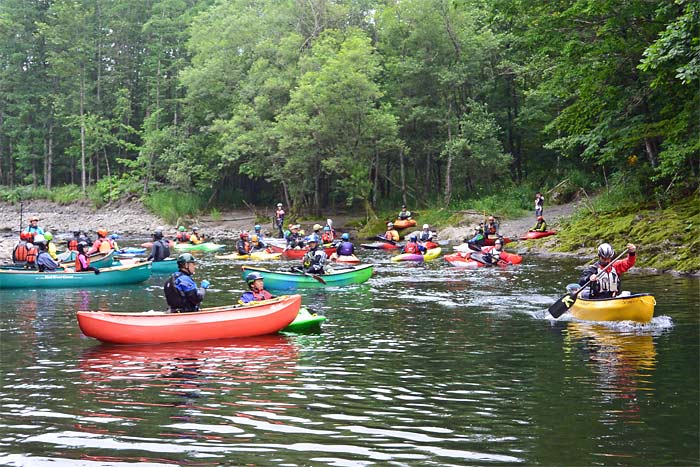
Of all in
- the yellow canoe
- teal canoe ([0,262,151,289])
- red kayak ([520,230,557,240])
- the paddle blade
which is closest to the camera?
the yellow canoe

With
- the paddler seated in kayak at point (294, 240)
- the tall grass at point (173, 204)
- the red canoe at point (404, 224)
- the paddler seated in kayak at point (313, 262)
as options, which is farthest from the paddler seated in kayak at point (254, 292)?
the tall grass at point (173, 204)

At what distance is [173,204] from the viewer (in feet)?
167

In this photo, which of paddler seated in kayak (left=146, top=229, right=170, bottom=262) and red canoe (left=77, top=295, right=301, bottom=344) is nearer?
red canoe (left=77, top=295, right=301, bottom=344)

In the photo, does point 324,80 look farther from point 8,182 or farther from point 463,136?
point 8,182

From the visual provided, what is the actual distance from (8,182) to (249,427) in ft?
209

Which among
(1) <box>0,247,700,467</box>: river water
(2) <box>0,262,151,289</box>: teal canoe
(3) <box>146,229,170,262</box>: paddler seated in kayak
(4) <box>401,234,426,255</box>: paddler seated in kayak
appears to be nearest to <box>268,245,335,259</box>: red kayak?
(4) <box>401,234,426,255</box>: paddler seated in kayak

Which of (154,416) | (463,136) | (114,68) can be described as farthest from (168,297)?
(114,68)

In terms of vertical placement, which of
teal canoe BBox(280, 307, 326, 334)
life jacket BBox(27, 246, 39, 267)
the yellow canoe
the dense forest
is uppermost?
the dense forest

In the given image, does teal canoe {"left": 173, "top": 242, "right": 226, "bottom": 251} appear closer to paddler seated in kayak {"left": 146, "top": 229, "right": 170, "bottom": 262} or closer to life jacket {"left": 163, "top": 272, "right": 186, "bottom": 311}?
paddler seated in kayak {"left": 146, "top": 229, "right": 170, "bottom": 262}

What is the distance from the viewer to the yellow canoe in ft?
43.1

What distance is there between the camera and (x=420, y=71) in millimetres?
43188

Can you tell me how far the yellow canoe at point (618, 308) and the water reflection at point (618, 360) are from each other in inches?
9.9

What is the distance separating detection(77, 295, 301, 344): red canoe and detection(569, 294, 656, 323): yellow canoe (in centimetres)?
A: 560

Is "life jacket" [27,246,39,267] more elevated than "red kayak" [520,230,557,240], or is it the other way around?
"red kayak" [520,230,557,240]
